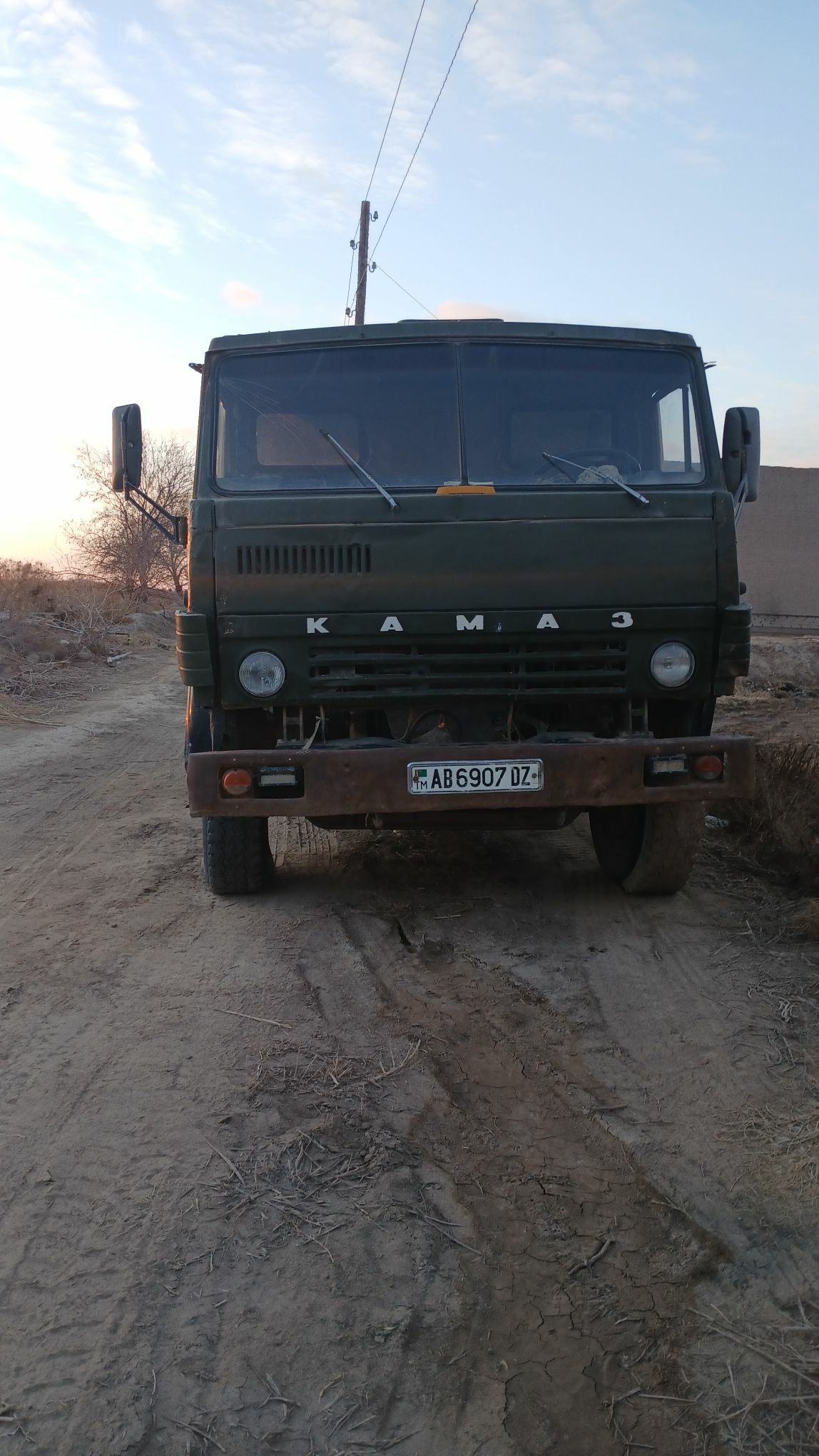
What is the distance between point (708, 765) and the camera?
14.3 ft

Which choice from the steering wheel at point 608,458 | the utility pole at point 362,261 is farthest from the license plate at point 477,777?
the utility pole at point 362,261

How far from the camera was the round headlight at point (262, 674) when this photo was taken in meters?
4.33

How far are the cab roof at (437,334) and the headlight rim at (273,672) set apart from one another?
4.70 ft

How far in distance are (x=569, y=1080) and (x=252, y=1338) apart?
1382 millimetres

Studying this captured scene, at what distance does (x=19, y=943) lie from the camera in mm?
4461

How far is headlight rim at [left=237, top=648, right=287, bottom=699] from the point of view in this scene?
4328 mm

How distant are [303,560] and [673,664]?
1.55m

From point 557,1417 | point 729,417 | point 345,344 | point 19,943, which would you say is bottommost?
point 557,1417

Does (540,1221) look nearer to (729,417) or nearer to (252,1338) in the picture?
(252,1338)

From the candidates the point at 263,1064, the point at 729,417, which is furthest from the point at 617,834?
the point at 263,1064

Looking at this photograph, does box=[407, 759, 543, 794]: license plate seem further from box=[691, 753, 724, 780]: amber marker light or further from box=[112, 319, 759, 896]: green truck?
box=[691, 753, 724, 780]: amber marker light

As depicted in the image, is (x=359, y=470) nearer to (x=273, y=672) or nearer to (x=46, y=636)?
(x=273, y=672)

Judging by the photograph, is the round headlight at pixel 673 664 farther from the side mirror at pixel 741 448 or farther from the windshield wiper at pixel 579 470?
the side mirror at pixel 741 448

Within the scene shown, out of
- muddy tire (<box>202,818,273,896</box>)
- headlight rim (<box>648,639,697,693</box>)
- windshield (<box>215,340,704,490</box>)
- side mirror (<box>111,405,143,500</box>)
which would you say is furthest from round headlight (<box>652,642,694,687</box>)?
side mirror (<box>111,405,143,500</box>)
